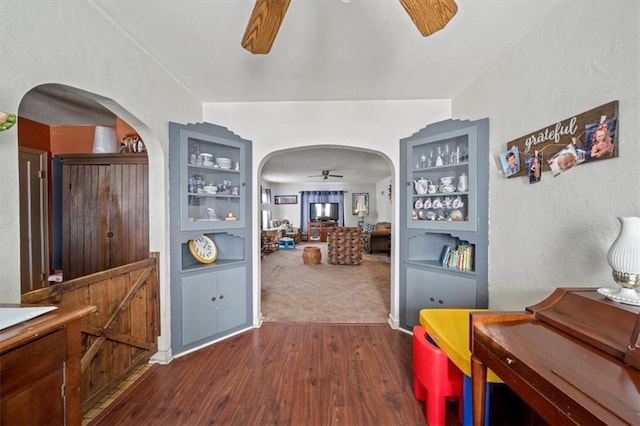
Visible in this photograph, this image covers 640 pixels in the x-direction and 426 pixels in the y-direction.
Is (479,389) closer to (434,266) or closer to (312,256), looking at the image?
(434,266)

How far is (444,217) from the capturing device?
95.7 inches

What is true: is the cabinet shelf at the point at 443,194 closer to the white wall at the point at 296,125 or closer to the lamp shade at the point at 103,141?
the white wall at the point at 296,125

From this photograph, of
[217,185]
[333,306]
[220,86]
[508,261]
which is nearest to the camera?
[508,261]

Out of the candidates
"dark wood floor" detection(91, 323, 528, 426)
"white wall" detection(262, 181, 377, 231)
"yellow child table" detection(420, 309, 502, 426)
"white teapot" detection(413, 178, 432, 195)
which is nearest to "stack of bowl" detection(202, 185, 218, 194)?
"dark wood floor" detection(91, 323, 528, 426)

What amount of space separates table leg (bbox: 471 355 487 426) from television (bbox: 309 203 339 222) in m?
8.65

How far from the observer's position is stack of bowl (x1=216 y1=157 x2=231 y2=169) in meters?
2.47

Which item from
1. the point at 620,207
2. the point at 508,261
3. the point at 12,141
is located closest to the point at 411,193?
the point at 508,261

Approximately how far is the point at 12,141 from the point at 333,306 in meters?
3.08

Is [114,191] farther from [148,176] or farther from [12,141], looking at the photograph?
[12,141]

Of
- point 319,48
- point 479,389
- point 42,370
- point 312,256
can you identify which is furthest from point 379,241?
point 42,370

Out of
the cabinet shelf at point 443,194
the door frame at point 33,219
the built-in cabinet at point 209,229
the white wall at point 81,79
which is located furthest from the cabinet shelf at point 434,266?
the door frame at point 33,219

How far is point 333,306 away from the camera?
10.5 ft

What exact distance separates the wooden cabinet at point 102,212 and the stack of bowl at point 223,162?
63 cm

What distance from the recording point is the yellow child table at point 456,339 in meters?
1.26
